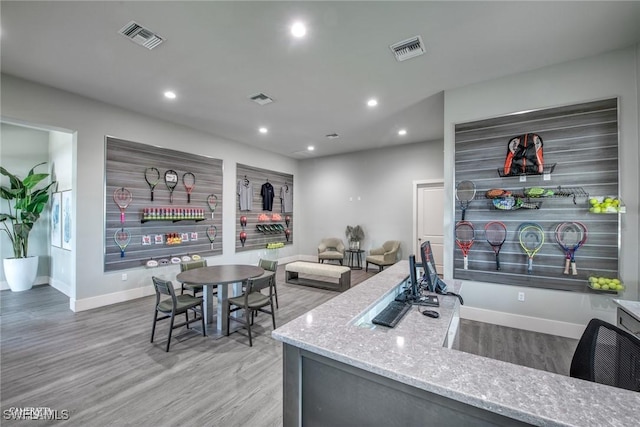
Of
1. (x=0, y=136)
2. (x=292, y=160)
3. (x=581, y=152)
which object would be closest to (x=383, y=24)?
(x=581, y=152)

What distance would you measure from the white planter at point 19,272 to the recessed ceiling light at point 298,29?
631 centimetres

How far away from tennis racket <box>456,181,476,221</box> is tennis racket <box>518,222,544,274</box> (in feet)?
2.21

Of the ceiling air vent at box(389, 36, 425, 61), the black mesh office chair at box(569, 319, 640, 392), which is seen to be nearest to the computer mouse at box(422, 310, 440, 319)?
the black mesh office chair at box(569, 319, 640, 392)

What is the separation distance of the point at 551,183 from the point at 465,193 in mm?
924

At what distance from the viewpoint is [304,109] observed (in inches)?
175

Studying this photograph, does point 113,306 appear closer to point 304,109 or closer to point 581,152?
point 304,109

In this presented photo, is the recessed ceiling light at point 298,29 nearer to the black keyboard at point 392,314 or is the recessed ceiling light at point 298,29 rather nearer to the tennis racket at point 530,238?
the black keyboard at point 392,314

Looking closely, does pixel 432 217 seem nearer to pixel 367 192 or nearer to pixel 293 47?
pixel 367 192

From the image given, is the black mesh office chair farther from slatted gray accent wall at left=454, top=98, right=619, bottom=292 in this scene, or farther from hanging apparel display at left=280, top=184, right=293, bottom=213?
hanging apparel display at left=280, top=184, right=293, bottom=213

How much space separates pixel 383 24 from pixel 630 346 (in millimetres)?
2788

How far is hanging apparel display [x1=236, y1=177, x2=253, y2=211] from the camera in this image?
6.47m

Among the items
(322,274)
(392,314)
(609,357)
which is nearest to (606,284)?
(609,357)

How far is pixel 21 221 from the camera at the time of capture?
513cm

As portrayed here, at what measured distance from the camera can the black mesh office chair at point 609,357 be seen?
43.9 inches
